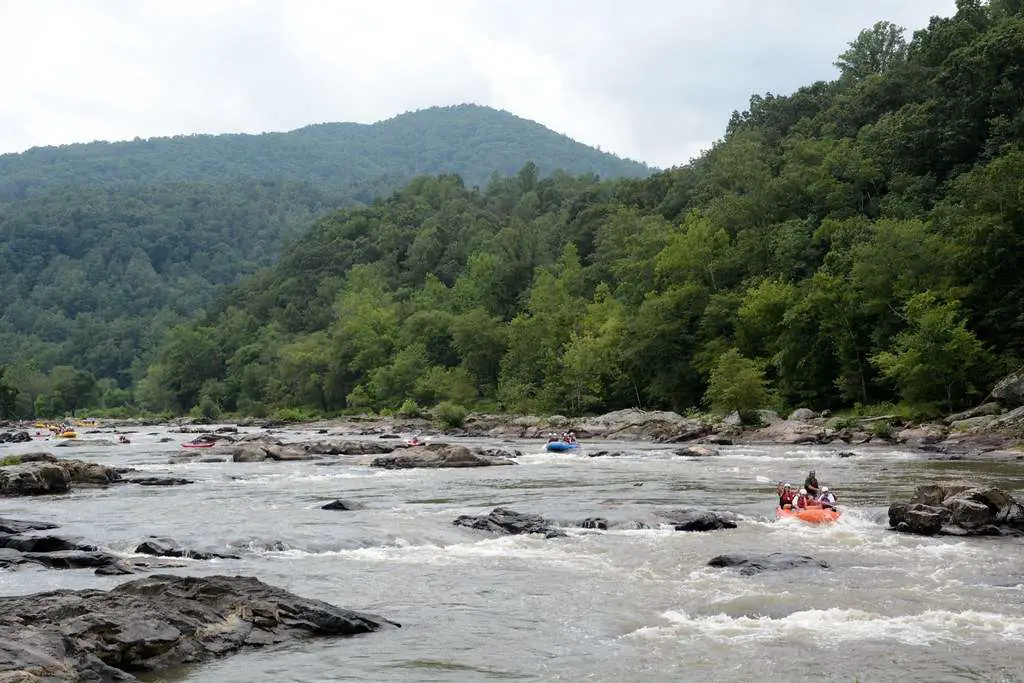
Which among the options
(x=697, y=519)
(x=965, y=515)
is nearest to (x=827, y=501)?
(x=965, y=515)

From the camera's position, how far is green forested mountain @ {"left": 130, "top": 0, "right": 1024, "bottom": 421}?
175 ft

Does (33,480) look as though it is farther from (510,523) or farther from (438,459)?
(510,523)

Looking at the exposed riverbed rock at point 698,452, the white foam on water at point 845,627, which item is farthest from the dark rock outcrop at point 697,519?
the exposed riverbed rock at point 698,452

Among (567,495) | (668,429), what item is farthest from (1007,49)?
(567,495)

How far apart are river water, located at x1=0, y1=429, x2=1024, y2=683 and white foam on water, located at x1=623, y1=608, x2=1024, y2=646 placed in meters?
0.05

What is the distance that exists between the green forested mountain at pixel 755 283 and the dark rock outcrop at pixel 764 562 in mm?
36458

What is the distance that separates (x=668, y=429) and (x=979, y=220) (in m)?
22.0

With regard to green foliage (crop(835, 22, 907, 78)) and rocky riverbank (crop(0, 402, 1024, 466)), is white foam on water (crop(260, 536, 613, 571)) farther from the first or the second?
green foliage (crop(835, 22, 907, 78))

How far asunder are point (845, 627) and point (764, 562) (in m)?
4.06

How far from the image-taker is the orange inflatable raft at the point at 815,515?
21719 millimetres

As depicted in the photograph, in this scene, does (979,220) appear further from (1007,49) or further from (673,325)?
(673,325)

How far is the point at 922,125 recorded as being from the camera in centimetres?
7225

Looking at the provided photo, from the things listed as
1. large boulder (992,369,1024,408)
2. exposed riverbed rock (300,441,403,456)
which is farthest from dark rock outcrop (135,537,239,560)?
large boulder (992,369,1024,408)

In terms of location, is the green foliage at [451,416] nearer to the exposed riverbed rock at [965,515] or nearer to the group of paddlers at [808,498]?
the group of paddlers at [808,498]
